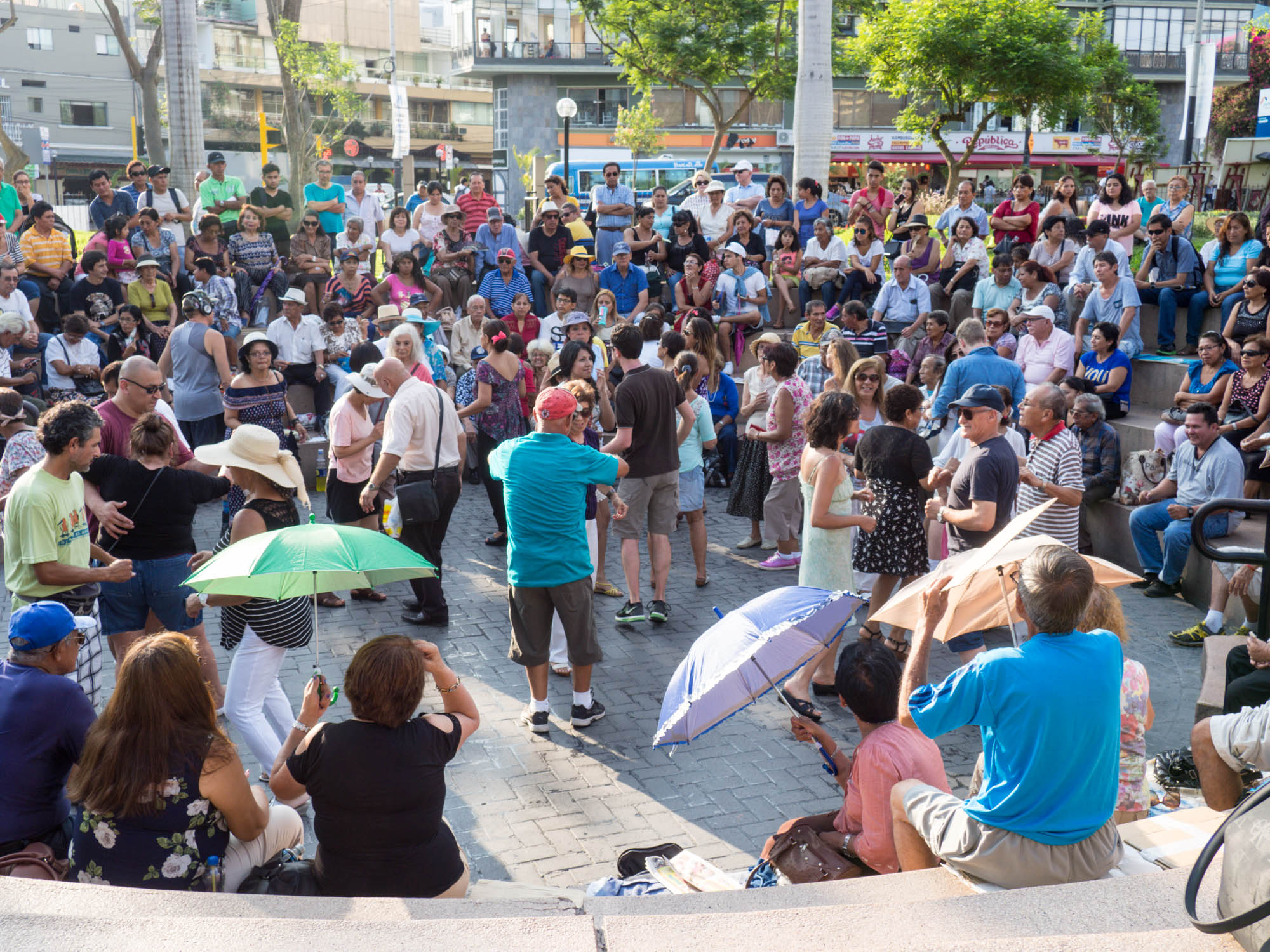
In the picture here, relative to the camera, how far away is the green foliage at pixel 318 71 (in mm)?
26109

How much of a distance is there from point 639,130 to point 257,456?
1785 inches

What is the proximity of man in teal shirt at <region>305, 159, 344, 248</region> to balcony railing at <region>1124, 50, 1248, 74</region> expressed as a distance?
54.5m

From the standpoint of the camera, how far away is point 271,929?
2.99 m

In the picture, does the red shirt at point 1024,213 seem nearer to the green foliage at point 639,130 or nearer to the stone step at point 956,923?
the stone step at point 956,923

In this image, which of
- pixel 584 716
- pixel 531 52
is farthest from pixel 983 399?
pixel 531 52

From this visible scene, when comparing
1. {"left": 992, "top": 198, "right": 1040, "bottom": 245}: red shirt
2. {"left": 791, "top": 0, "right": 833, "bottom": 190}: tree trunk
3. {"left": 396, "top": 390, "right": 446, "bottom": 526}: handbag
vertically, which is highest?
{"left": 791, "top": 0, "right": 833, "bottom": 190}: tree trunk

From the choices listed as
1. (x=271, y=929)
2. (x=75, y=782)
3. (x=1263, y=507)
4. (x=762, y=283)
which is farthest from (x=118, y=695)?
(x=762, y=283)

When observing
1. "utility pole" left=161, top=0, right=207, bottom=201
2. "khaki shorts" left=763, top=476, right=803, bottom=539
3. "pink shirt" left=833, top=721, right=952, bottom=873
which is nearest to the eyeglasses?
"khaki shorts" left=763, top=476, right=803, bottom=539

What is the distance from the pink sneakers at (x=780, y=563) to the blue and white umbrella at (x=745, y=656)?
4577 mm

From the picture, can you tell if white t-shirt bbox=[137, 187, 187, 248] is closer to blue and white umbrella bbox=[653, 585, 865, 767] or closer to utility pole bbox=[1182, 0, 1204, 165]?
blue and white umbrella bbox=[653, 585, 865, 767]

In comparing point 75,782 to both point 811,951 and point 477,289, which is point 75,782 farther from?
point 477,289

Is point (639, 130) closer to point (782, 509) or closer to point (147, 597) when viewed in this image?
point (782, 509)

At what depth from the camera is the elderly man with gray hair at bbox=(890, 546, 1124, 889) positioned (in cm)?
336

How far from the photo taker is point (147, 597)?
589 centimetres
